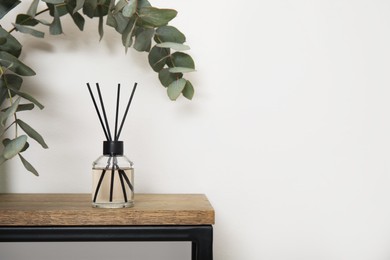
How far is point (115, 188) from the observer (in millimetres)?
1221

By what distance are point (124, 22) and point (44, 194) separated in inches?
19.7

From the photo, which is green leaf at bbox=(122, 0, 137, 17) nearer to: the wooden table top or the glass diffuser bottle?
the glass diffuser bottle

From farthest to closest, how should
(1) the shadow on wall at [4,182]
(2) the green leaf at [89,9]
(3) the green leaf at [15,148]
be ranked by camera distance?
(1) the shadow on wall at [4,182] → (2) the green leaf at [89,9] → (3) the green leaf at [15,148]

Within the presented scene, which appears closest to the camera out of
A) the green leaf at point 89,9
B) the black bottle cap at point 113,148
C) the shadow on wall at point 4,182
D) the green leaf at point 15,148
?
the green leaf at point 15,148

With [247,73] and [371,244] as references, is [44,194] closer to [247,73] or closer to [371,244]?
[247,73]

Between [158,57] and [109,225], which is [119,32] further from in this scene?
[109,225]

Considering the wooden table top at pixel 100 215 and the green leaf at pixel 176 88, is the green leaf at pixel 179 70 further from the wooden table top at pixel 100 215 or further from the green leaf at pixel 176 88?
the wooden table top at pixel 100 215

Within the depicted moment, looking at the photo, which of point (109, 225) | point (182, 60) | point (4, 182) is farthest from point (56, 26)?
point (109, 225)

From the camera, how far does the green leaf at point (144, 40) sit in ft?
4.40

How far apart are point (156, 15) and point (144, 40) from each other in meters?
0.12

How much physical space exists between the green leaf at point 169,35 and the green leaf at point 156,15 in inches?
3.4

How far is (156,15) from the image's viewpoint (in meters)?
1.25

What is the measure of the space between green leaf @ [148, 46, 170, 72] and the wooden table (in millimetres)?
416

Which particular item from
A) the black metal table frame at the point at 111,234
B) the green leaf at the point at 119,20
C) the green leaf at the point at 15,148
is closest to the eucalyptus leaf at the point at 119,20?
the green leaf at the point at 119,20
